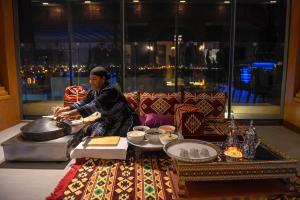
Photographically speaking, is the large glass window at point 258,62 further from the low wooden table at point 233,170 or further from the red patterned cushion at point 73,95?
the low wooden table at point 233,170

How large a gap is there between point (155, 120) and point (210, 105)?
0.94 metres

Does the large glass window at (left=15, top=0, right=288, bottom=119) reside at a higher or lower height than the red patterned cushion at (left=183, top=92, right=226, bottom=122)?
higher

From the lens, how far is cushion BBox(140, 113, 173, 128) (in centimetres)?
373

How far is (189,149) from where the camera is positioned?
98.9 inches

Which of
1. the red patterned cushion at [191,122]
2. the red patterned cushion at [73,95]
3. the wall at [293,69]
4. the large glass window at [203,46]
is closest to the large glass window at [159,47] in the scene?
the large glass window at [203,46]

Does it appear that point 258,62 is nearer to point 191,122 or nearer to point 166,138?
point 191,122

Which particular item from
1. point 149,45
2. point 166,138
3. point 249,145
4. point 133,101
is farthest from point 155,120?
point 149,45

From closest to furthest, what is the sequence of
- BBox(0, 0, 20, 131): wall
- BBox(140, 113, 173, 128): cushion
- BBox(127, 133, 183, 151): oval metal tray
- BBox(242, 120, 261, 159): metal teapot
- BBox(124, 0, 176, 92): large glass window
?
BBox(242, 120, 261, 159): metal teapot → BBox(127, 133, 183, 151): oval metal tray → BBox(140, 113, 173, 128): cushion → BBox(0, 0, 20, 131): wall → BBox(124, 0, 176, 92): large glass window

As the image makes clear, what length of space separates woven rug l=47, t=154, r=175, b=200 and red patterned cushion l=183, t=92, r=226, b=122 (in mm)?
1140

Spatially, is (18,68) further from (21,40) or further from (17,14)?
(17,14)

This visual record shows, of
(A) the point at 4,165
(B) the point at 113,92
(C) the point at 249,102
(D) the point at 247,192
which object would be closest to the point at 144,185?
(D) the point at 247,192

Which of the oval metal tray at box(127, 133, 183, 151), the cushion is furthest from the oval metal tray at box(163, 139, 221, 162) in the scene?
the cushion

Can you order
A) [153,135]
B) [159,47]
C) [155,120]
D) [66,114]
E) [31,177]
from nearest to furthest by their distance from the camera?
[31,177] → [153,135] → [66,114] → [155,120] → [159,47]

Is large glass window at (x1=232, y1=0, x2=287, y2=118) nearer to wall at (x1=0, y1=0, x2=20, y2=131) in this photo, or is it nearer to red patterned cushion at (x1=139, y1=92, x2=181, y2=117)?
red patterned cushion at (x1=139, y1=92, x2=181, y2=117)
